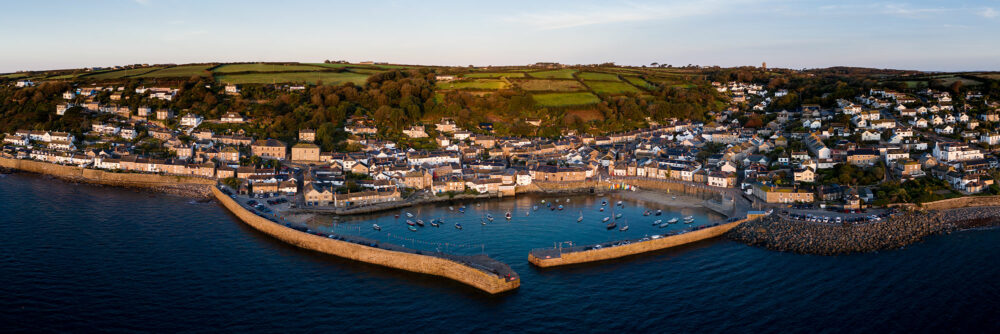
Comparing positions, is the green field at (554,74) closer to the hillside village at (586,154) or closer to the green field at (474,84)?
the green field at (474,84)

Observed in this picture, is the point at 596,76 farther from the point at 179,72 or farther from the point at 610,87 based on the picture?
the point at 179,72

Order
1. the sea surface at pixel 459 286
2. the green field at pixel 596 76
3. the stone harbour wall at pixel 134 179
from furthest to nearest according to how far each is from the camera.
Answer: the green field at pixel 596 76 → the stone harbour wall at pixel 134 179 → the sea surface at pixel 459 286

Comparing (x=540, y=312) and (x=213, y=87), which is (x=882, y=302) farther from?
(x=213, y=87)

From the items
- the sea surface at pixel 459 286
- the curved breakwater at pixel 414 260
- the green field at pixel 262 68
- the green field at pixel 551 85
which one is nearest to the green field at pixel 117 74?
the green field at pixel 262 68

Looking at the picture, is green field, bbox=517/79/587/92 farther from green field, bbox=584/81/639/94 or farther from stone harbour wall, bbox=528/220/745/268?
stone harbour wall, bbox=528/220/745/268

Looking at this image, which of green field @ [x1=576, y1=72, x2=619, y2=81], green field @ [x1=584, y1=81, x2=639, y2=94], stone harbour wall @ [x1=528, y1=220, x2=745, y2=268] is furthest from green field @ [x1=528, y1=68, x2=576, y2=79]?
stone harbour wall @ [x1=528, y1=220, x2=745, y2=268]

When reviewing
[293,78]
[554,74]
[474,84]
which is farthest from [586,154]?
[293,78]
